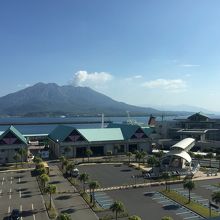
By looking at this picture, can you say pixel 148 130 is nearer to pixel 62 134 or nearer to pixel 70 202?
pixel 62 134

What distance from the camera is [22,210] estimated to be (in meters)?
44.7

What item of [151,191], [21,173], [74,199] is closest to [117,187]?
[151,191]

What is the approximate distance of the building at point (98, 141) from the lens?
307 feet

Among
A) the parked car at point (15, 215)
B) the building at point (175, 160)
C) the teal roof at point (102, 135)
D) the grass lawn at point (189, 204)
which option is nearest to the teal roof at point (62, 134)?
the teal roof at point (102, 135)

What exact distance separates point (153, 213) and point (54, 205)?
14.0 m

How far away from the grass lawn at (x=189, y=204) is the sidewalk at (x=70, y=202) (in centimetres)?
1333

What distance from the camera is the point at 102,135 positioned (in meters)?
99.8

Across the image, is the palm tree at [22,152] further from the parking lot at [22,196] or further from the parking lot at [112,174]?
the parking lot at [112,174]

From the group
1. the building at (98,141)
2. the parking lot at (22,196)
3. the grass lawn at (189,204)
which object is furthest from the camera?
the building at (98,141)

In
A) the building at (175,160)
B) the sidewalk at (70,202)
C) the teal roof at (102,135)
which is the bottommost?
the sidewalk at (70,202)

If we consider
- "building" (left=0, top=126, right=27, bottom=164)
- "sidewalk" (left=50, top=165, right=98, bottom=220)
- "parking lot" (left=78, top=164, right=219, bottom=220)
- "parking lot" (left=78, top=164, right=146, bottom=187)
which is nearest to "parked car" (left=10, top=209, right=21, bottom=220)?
"sidewalk" (left=50, top=165, right=98, bottom=220)

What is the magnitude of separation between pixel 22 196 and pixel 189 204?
25.5m

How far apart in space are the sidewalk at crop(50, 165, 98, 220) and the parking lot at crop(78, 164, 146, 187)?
23.1 ft

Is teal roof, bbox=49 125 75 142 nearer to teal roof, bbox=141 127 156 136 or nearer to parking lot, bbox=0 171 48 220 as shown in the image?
teal roof, bbox=141 127 156 136
